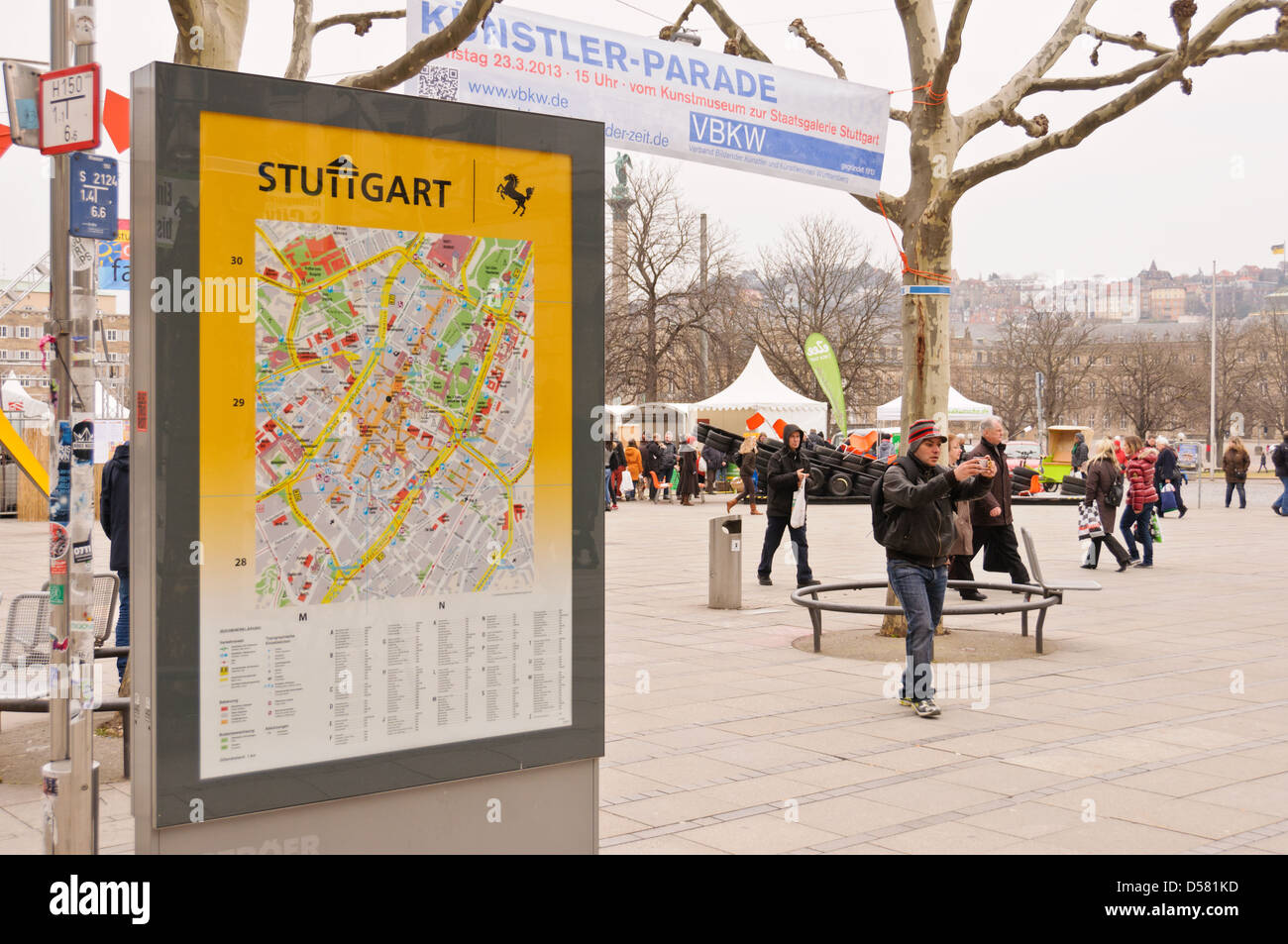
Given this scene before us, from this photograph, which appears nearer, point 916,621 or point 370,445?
point 370,445

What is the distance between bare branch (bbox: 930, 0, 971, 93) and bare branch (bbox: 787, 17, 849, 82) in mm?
1340

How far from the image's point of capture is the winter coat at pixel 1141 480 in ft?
→ 58.4

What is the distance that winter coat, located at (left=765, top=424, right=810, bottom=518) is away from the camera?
1516 centimetres

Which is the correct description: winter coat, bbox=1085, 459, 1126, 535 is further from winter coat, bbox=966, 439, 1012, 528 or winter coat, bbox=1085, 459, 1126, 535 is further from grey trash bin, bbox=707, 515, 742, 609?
grey trash bin, bbox=707, 515, 742, 609

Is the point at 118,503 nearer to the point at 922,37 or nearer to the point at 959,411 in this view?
the point at 922,37

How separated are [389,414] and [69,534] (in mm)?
1368

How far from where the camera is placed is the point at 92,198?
15.6 feet

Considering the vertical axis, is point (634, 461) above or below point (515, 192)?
below

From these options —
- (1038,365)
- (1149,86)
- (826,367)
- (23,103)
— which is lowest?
(23,103)

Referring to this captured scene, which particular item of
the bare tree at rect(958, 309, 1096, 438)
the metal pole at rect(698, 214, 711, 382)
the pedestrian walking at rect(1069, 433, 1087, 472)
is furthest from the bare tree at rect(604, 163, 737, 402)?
the bare tree at rect(958, 309, 1096, 438)

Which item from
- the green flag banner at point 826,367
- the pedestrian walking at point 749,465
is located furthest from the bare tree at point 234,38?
the green flag banner at point 826,367

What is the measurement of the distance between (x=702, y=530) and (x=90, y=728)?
19851 millimetres

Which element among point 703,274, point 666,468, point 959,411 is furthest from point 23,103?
point 703,274

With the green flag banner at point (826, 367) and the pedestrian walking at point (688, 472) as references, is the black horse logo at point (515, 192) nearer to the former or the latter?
the green flag banner at point (826, 367)
